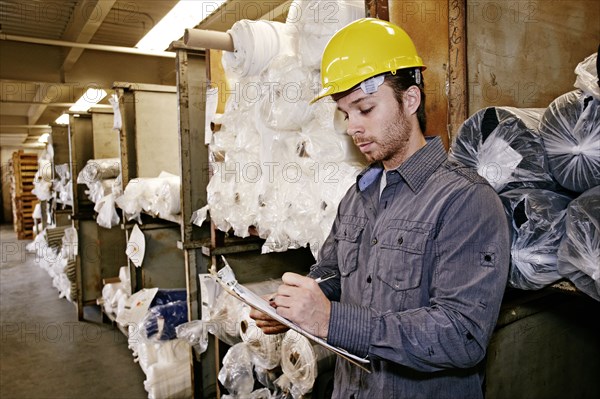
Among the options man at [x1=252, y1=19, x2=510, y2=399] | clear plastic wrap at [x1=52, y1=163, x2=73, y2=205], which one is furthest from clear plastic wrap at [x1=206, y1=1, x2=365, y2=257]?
clear plastic wrap at [x1=52, y1=163, x2=73, y2=205]

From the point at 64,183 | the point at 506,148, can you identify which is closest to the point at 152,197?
the point at 506,148

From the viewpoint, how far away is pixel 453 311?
108 centimetres

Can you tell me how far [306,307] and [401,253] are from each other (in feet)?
1.07

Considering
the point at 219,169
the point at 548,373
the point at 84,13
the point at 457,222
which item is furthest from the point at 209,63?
the point at 84,13

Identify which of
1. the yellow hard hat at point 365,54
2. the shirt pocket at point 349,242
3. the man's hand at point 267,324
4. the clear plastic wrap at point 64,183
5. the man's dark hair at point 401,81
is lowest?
the man's hand at point 267,324

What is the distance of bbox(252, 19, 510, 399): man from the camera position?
3.56ft

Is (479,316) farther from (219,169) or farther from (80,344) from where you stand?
(80,344)

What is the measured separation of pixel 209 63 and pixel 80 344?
13.1 feet

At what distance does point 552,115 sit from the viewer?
1215 millimetres

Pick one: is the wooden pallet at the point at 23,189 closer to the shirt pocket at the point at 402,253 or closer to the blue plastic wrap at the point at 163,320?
the blue plastic wrap at the point at 163,320

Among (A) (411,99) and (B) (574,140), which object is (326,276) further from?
(B) (574,140)

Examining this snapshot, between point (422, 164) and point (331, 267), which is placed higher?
point (422, 164)

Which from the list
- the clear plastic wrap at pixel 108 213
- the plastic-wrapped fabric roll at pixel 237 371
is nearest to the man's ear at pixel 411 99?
the plastic-wrapped fabric roll at pixel 237 371

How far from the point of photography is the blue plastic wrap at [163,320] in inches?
144
